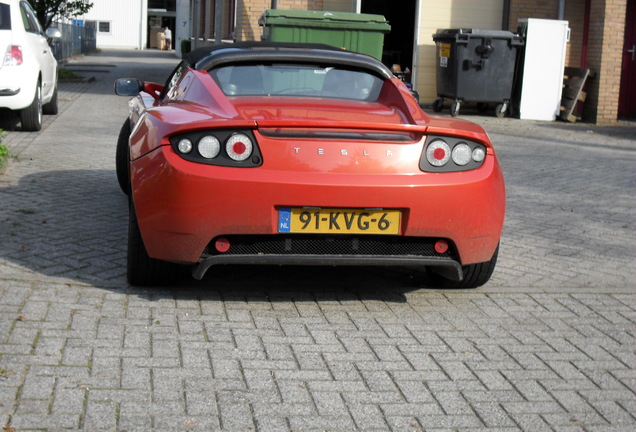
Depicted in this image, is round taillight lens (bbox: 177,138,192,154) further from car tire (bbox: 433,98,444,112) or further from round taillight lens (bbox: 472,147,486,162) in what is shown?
car tire (bbox: 433,98,444,112)

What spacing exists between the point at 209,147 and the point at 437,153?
1.12 m

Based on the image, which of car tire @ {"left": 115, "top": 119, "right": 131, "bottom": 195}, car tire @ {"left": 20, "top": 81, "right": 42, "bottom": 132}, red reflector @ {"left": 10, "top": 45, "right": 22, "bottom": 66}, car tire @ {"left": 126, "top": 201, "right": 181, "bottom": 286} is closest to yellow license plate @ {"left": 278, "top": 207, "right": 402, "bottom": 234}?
car tire @ {"left": 126, "top": 201, "right": 181, "bottom": 286}

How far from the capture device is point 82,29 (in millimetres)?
46062

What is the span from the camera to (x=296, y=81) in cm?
568

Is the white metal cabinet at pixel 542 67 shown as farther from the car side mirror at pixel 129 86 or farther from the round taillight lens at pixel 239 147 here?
the round taillight lens at pixel 239 147

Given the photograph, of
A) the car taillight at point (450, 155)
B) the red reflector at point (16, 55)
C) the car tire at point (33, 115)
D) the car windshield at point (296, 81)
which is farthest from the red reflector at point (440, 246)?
the car tire at point (33, 115)

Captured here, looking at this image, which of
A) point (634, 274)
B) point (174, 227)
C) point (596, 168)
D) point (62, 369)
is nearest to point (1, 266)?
point (174, 227)

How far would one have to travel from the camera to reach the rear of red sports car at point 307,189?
4656 millimetres

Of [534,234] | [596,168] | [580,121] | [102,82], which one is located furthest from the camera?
[102,82]

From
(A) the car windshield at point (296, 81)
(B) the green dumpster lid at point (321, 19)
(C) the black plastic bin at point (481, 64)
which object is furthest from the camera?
(C) the black plastic bin at point (481, 64)

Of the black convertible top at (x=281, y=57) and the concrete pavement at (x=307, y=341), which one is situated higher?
the black convertible top at (x=281, y=57)

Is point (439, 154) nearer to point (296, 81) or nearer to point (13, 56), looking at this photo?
point (296, 81)

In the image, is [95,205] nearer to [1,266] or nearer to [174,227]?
[1,266]

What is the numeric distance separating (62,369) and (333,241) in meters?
1.51
